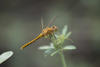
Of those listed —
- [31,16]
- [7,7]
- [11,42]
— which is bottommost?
[11,42]

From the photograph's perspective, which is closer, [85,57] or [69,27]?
[85,57]

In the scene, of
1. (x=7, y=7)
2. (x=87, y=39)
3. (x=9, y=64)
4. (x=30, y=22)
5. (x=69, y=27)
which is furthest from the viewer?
(x=7, y=7)

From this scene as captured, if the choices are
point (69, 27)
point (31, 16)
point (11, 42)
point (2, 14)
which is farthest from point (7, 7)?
point (69, 27)

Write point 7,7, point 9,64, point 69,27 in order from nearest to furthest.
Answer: point 9,64
point 69,27
point 7,7

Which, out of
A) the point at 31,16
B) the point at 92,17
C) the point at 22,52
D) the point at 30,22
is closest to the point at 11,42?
the point at 22,52

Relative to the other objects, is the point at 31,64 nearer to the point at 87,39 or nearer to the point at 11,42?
the point at 11,42

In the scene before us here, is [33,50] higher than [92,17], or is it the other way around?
[92,17]

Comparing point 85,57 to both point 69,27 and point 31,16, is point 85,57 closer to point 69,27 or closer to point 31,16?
point 69,27
